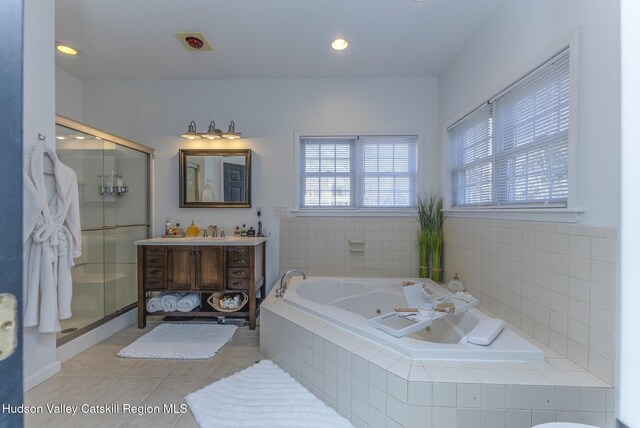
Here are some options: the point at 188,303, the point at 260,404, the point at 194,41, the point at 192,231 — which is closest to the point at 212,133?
the point at 194,41

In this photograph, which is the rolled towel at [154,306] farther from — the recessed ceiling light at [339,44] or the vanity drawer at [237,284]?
the recessed ceiling light at [339,44]

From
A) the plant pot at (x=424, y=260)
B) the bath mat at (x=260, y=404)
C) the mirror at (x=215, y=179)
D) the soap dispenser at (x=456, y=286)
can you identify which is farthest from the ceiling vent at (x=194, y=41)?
the soap dispenser at (x=456, y=286)

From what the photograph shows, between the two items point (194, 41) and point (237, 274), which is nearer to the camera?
point (194, 41)

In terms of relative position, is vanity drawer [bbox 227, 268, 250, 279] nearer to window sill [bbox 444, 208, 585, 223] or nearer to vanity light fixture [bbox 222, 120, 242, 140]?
vanity light fixture [bbox 222, 120, 242, 140]

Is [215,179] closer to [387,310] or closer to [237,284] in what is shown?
[237,284]

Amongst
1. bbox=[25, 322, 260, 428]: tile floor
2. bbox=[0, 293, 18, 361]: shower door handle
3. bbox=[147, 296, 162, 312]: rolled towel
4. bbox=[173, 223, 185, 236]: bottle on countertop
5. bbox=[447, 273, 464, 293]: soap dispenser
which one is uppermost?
bbox=[0, 293, 18, 361]: shower door handle

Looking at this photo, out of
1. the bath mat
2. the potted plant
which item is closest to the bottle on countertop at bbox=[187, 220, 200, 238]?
the bath mat

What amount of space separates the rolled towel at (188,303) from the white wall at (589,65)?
9.77 ft

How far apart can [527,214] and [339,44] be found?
2.01 metres

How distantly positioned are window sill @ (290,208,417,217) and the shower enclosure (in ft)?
5.75

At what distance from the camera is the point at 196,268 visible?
2682mm

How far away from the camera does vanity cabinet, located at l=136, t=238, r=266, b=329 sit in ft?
8.77

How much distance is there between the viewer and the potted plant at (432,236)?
286cm

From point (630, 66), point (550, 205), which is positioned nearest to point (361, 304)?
point (550, 205)
